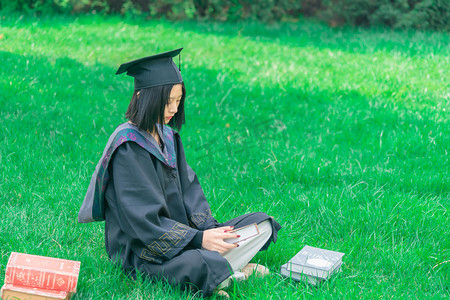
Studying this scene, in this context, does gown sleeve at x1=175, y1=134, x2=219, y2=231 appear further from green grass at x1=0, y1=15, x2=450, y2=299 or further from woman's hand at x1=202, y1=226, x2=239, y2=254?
green grass at x1=0, y1=15, x2=450, y2=299

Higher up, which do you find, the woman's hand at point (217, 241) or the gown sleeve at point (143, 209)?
the gown sleeve at point (143, 209)

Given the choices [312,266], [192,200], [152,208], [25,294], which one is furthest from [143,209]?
[312,266]

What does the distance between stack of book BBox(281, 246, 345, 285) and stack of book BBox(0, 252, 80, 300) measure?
3.98ft

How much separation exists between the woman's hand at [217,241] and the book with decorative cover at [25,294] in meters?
0.77

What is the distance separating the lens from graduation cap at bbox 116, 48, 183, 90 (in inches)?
113

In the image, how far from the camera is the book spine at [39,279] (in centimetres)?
267

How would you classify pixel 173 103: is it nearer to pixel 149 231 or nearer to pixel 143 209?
pixel 143 209

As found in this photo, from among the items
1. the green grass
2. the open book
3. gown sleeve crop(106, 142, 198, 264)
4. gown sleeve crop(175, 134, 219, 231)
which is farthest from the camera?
the green grass

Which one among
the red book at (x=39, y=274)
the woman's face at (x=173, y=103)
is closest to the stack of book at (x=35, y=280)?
the red book at (x=39, y=274)

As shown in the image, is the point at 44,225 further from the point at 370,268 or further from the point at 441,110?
the point at 441,110

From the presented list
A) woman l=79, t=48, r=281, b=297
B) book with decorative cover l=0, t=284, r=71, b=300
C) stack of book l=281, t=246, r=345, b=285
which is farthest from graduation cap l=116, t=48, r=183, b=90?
stack of book l=281, t=246, r=345, b=285

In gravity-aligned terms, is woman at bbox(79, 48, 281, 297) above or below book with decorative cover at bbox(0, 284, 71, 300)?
above

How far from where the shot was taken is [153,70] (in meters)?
2.88

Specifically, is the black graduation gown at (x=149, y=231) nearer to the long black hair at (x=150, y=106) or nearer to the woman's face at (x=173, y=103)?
the long black hair at (x=150, y=106)
